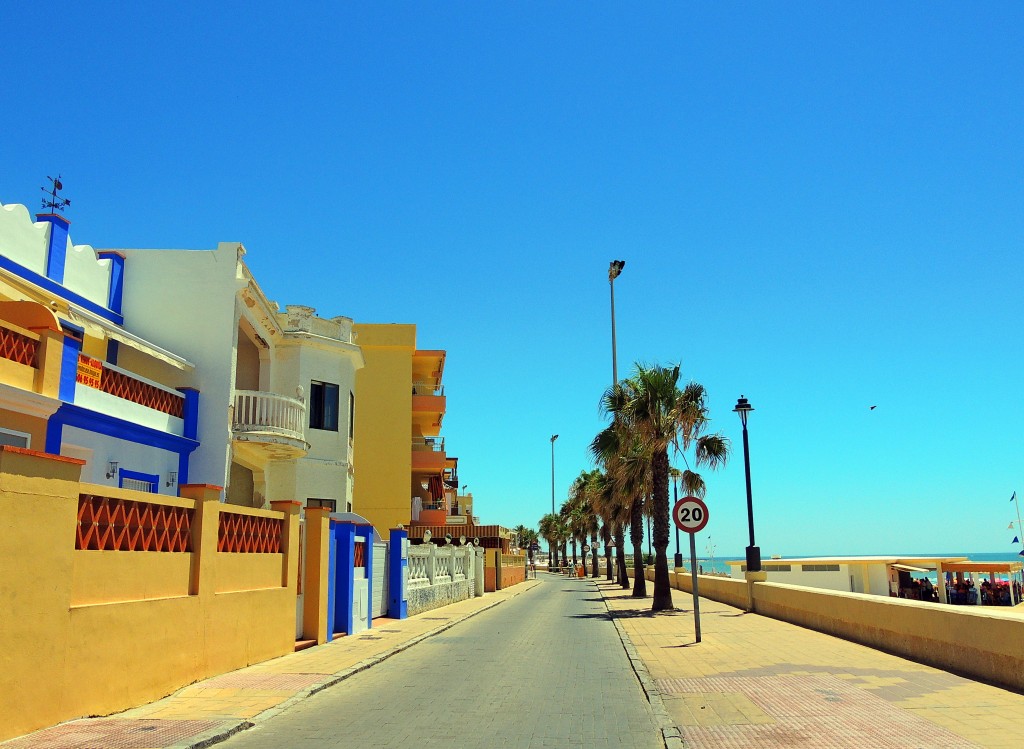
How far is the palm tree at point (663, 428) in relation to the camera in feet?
91.0

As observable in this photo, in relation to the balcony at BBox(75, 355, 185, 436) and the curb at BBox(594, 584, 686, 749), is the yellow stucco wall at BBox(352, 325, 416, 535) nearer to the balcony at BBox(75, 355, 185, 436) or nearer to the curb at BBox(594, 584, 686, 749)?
the balcony at BBox(75, 355, 185, 436)

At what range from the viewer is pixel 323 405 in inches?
1150

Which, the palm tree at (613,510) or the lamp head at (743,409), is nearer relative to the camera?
the lamp head at (743,409)

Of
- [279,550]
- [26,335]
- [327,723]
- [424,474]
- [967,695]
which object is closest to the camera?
[327,723]

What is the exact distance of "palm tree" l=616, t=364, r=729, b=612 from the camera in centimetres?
2775

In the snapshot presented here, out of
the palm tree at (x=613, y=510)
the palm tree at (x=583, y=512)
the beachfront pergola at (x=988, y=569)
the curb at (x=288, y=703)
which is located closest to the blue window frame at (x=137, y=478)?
the curb at (x=288, y=703)

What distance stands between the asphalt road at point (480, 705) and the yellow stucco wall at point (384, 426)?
2597 cm

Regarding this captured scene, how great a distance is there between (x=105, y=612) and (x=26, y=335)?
201 inches

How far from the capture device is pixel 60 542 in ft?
28.0

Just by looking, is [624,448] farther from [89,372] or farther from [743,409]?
[89,372]

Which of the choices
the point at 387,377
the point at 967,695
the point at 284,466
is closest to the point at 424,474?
the point at 387,377

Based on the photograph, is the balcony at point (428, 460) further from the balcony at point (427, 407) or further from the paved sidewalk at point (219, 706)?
the paved sidewalk at point (219, 706)

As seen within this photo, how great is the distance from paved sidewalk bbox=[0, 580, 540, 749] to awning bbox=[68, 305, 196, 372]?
7.02m

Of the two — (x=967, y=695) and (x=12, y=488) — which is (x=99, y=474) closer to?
(x=12, y=488)
